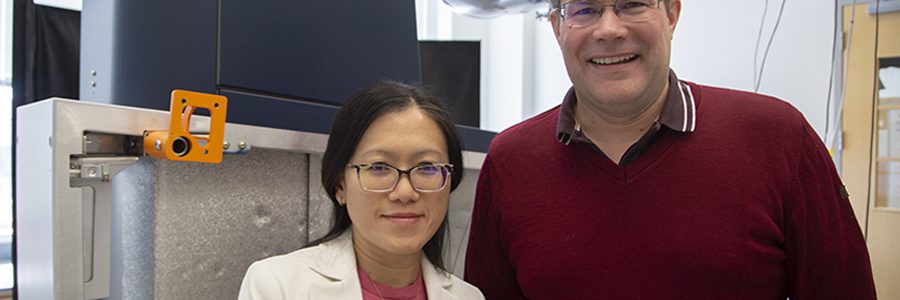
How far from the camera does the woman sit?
900 millimetres

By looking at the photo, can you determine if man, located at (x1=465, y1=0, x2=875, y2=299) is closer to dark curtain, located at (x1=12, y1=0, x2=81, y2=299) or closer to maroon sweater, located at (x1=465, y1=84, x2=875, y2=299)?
maroon sweater, located at (x1=465, y1=84, x2=875, y2=299)

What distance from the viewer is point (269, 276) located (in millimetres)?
880

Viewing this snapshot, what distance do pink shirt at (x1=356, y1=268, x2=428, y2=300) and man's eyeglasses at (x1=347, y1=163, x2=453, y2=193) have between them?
0.16 meters

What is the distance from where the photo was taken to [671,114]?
1055mm

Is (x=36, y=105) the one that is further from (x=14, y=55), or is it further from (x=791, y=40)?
(x=791, y=40)

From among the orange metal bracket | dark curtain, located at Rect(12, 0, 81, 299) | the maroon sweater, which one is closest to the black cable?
the maroon sweater

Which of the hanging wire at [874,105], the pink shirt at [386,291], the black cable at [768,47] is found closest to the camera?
the pink shirt at [386,291]

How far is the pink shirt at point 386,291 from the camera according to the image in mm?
977

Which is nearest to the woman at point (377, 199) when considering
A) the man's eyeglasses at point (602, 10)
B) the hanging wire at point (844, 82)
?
the man's eyeglasses at point (602, 10)

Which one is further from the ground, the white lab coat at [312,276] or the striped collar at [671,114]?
the striped collar at [671,114]

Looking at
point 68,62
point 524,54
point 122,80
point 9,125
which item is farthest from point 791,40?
point 9,125

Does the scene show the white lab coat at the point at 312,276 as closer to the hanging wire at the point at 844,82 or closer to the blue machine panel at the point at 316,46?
the blue machine panel at the point at 316,46

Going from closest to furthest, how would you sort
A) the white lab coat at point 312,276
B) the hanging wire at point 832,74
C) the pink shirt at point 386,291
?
the white lab coat at point 312,276, the pink shirt at point 386,291, the hanging wire at point 832,74

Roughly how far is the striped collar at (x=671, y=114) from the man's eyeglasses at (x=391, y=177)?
0.31 metres
